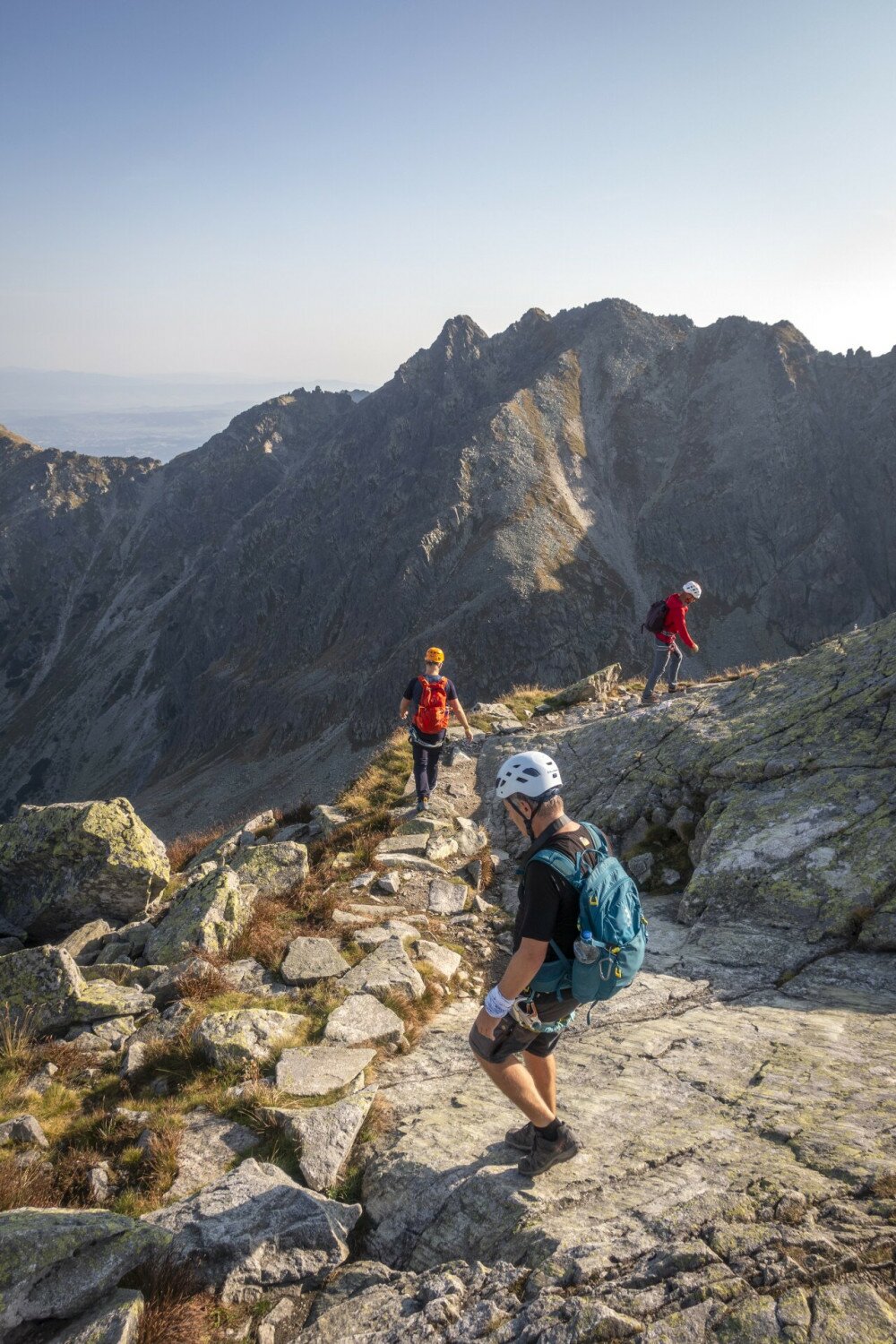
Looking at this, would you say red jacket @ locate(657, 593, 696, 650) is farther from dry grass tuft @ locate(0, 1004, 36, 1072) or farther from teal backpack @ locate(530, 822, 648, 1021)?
dry grass tuft @ locate(0, 1004, 36, 1072)

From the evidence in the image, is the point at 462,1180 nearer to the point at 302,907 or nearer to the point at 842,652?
the point at 302,907

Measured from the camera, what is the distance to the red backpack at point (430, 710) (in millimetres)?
15203

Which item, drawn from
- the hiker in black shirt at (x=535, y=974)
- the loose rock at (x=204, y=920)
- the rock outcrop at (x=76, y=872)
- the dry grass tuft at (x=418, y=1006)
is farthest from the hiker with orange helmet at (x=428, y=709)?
the hiker in black shirt at (x=535, y=974)

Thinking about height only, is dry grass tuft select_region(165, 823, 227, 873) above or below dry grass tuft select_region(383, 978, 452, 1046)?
below

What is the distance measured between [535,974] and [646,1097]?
2.69 m

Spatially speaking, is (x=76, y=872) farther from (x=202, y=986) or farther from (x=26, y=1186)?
(x=26, y=1186)

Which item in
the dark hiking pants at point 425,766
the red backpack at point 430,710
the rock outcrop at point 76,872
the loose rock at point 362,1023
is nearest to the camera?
the loose rock at point 362,1023

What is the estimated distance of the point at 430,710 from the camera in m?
15.2

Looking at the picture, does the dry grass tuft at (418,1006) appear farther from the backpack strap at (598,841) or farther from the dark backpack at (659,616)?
the dark backpack at (659,616)

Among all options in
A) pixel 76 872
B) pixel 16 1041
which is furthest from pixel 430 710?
pixel 16 1041

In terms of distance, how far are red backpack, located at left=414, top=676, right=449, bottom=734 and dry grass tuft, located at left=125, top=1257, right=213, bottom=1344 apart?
10.6 m

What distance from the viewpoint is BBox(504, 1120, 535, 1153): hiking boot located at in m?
6.13

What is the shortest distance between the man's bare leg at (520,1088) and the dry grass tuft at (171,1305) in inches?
101

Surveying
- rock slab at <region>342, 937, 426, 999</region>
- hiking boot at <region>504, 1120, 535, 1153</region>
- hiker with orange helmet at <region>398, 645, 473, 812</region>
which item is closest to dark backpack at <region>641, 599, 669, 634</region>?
hiker with orange helmet at <region>398, 645, 473, 812</region>
